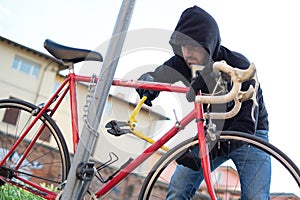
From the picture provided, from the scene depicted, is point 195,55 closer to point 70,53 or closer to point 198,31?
point 198,31

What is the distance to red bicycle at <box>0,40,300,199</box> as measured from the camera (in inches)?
68.1

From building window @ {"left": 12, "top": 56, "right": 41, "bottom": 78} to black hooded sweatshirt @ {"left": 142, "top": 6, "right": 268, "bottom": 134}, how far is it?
17.7 meters

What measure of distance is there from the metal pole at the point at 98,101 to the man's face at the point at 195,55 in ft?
0.93

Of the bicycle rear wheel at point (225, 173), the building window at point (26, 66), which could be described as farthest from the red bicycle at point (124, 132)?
the building window at point (26, 66)

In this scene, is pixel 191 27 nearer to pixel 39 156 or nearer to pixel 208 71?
pixel 208 71

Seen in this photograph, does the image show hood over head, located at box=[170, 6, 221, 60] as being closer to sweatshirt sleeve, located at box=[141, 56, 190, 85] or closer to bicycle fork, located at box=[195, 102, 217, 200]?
sweatshirt sleeve, located at box=[141, 56, 190, 85]

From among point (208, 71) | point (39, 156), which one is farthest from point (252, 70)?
point (39, 156)

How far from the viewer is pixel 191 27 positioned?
6.51 ft

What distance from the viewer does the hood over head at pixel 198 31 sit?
6.32 feet

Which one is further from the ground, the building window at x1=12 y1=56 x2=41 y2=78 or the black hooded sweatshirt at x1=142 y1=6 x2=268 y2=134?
the black hooded sweatshirt at x1=142 y1=6 x2=268 y2=134

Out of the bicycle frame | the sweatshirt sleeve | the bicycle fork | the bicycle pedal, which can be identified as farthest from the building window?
the bicycle fork

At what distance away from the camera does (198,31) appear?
76.5 inches

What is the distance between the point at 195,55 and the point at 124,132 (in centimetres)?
46

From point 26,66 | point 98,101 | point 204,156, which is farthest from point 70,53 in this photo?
point 26,66
